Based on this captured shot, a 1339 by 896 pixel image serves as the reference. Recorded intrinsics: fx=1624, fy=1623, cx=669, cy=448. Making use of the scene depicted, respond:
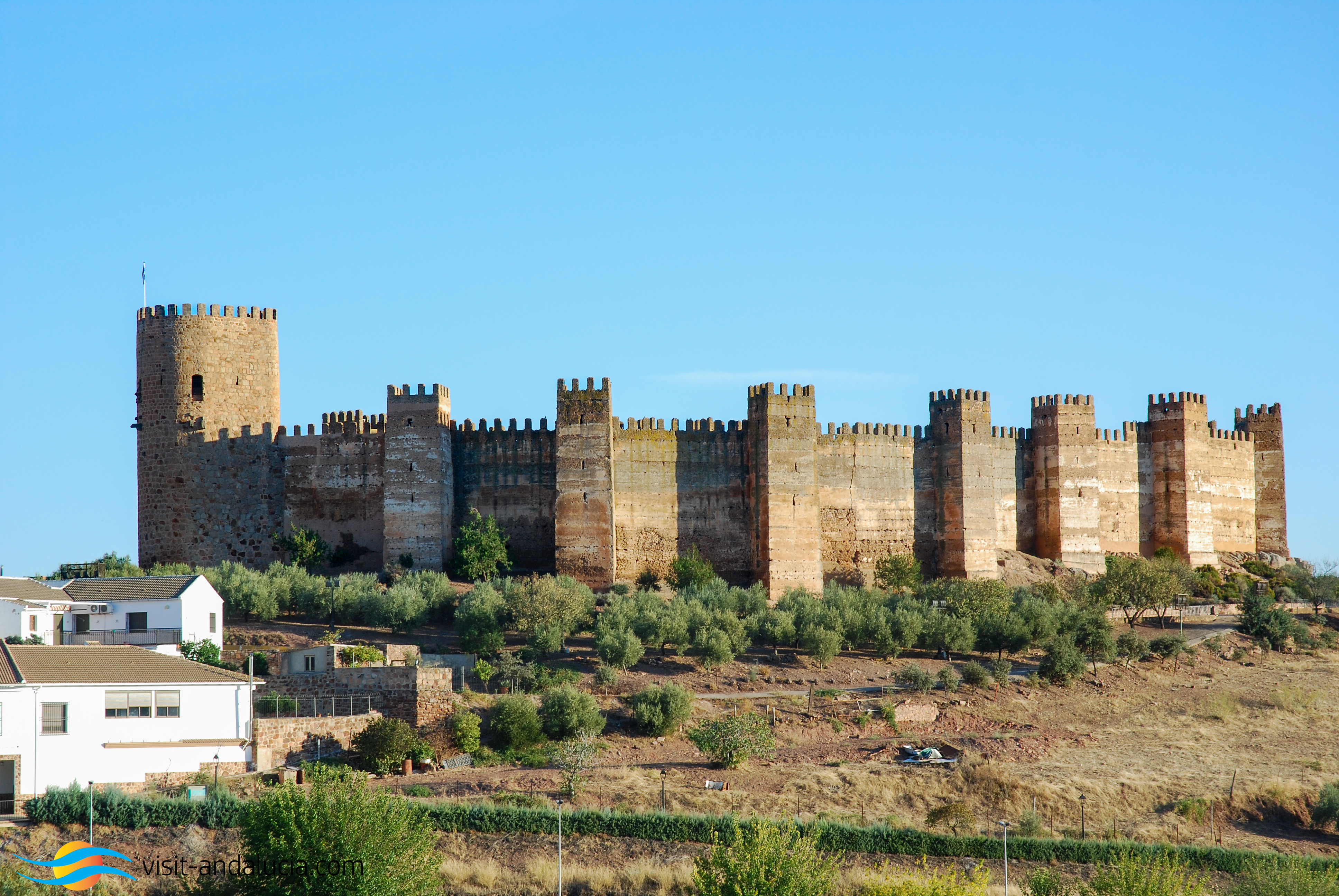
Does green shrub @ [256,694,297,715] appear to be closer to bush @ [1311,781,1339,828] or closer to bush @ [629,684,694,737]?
bush @ [629,684,694,737]

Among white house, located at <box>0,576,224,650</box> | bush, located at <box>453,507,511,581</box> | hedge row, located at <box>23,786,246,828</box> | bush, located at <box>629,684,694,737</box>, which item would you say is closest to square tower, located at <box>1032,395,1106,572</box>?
bush, located at <box>453,507,511,581</box>

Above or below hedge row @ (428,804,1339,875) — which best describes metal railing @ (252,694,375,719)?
above

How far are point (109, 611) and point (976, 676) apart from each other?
1804 cm

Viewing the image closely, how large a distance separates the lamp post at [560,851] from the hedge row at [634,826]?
170 millimetres

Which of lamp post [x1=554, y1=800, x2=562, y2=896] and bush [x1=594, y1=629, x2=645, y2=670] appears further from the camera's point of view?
bush [x1=594, y1=629, x2=645, y2=670]

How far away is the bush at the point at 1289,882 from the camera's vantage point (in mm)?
21781

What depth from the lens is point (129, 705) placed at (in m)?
27.4

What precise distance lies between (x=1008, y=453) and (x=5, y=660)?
2922cm

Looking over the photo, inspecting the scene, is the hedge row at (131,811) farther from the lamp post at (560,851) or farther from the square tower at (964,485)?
the square tower at (964,485)

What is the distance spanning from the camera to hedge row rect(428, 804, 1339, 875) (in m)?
24.7

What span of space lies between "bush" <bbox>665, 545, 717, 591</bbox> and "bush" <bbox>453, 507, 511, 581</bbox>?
14.0 feet

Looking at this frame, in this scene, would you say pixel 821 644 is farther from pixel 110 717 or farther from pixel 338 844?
pixel 338 844

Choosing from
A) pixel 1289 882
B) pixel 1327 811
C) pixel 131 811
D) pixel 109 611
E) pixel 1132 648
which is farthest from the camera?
pixel 1132 648

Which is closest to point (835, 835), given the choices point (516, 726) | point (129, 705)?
point (516, 726)
